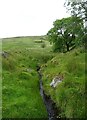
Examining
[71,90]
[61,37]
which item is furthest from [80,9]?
[61,37]

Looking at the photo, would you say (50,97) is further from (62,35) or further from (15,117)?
(62,35)

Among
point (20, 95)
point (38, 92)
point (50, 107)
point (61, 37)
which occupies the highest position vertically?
point (61, 37)

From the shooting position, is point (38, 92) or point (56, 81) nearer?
point (56, 81)

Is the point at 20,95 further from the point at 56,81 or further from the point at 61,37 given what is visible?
the point at 61,37

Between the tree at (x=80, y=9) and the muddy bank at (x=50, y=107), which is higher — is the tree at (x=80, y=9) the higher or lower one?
the higher one

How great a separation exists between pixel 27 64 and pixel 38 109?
106ft

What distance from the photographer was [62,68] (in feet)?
182

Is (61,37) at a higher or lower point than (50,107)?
higher

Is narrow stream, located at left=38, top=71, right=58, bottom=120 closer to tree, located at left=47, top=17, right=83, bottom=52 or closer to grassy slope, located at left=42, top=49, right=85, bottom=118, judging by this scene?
grassy slope, located at left=42, top=49, right=85, bottom=118

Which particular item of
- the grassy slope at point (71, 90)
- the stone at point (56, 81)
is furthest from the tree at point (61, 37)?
the stone at point (56, 81)

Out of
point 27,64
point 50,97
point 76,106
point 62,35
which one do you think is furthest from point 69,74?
point 62,35

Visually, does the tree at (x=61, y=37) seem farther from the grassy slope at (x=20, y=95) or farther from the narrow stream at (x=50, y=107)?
the narrow stream at (x=50, y=107)

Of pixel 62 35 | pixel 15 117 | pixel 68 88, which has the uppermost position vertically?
pixel 62 35

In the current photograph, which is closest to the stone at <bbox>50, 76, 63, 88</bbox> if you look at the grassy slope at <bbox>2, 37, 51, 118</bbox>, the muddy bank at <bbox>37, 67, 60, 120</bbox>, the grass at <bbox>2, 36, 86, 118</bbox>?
the grass at <bbox>2, 36, 86, 118</bbox>
